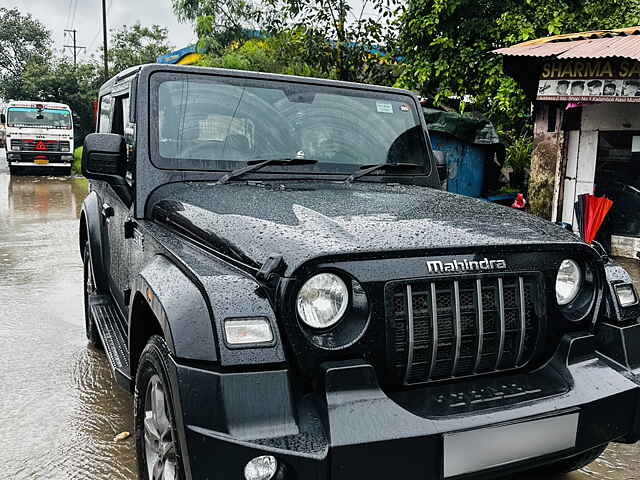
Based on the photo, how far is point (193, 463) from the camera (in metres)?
1.78

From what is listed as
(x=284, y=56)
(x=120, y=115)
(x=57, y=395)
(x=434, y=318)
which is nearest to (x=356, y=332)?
(x=434, y=318)

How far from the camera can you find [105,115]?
14.3ft

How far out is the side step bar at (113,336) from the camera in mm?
2760

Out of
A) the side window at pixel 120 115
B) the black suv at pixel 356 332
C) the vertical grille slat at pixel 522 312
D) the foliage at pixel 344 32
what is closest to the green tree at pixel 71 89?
the foliage at pixel 344 32

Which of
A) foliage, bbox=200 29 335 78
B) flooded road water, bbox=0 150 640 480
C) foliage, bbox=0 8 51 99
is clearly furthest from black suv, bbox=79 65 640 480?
foliage, bbox=0 8 51 99

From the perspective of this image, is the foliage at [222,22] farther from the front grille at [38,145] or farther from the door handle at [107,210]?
the door handle at [107,210]

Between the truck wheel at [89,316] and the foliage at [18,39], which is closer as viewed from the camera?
the truck wheel at [89,316]

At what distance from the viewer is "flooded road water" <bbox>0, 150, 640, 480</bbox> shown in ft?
9.89

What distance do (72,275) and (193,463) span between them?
5.57 metres

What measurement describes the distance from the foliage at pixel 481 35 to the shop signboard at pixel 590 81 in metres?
1.91

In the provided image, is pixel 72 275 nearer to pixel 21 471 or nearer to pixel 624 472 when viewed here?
pixel 21 471

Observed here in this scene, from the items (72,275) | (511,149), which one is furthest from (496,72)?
(72,275)

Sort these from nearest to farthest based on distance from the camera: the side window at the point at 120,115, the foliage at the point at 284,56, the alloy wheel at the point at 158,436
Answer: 1. the alloy wheel at the point at 158,436
2. the side window at the point at 120,115
3. the foliage at the point at 284,56

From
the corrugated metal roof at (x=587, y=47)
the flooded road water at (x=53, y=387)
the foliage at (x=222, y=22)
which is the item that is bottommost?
the flooded road water at (x=53, y=387)
